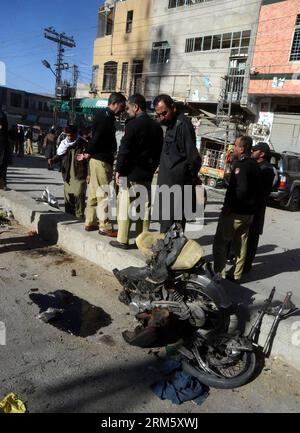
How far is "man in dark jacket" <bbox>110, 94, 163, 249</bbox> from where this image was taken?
4207 mm

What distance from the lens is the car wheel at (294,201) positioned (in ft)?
40.7

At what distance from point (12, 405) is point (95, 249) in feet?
8.39

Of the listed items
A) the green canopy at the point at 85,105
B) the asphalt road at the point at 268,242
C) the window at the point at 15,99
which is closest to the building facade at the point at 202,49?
the green canopy at the point at 85,105

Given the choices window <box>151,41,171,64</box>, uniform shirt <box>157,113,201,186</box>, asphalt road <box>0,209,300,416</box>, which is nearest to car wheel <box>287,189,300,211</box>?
uniform shirt <box>157,113,201,186</box>

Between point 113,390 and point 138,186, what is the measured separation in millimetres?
2428

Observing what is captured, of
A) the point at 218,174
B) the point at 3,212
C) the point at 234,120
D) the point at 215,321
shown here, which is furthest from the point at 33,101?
the point at 215,321

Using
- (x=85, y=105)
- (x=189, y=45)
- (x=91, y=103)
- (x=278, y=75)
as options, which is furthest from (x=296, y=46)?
(x=85, y=105)

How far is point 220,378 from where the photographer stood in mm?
2705

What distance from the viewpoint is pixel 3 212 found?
22.0 feet

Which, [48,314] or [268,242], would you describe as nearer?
[48,314]

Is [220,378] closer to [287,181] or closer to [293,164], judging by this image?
[287,181]

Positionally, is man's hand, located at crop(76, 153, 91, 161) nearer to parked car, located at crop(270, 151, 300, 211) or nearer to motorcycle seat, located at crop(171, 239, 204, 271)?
motorcycle seat, located at crop(171, 239, 204, 271)

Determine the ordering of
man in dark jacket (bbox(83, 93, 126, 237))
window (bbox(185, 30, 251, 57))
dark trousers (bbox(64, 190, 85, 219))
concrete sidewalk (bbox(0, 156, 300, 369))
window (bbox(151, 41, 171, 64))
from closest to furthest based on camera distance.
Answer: concrete sidewalk (bbox(0, 156, 300, 369)) → man in dark jacket (bbox(83, 93, 126, 237)) → dark trousers (bbox(64, 190, 85, 219)) → window (bbox(185, 30, 251, 57)) → window (bbox(151, 41, 171, 64))

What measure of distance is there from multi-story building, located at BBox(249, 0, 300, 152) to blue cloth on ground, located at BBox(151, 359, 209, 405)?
18.0 meters
